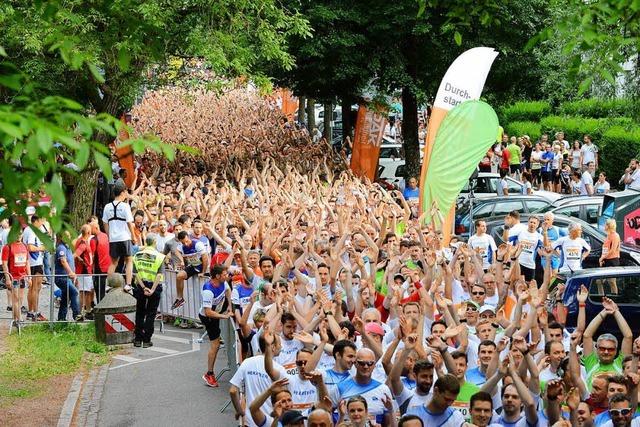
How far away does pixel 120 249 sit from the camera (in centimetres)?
1942

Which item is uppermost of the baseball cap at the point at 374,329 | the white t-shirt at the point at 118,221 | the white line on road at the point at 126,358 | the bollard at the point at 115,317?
the white t-shirt at the point at 118,221

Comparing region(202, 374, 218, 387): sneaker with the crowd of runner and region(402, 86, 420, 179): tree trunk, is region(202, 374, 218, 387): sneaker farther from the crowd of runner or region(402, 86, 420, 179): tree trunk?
region(402, 86, 420, 179): tree trunk

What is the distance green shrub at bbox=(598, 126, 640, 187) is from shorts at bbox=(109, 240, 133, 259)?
66.0 ft

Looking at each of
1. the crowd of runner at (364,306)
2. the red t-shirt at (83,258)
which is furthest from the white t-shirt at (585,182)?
the red t-shirt at (83,258)

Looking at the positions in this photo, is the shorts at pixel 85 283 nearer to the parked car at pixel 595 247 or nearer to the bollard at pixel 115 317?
the bollard at pixel 115 317

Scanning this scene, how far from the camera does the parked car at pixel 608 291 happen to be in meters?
15.4

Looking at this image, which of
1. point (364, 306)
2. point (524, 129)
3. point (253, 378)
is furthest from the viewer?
point (524, 129)

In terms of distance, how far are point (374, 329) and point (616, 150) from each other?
27.1m

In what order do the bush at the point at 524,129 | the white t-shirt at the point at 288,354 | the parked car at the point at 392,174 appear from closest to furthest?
the white t-shirt at the point at 288,354 → the parked car at the point at 392,174 → the bush at the point at 524,129

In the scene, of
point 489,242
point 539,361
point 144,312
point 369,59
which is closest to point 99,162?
point 539,361

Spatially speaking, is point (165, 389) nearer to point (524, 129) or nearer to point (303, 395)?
point (303, 395)

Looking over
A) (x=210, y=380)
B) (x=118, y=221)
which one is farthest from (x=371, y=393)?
(x=118, y=221)

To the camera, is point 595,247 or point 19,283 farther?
point 595,247

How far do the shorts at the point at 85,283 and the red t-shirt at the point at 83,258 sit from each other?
405 mm
